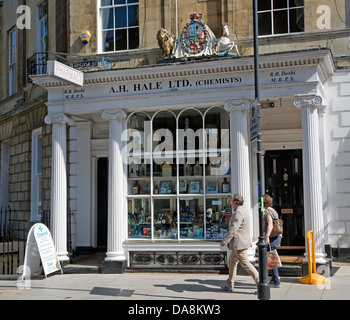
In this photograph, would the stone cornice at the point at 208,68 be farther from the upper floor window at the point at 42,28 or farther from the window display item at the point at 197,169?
the upper floor window at the point at 42,28

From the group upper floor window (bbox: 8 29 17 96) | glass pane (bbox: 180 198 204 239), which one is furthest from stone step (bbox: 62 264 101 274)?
upper floor window (bbox: 8 29 17 96)

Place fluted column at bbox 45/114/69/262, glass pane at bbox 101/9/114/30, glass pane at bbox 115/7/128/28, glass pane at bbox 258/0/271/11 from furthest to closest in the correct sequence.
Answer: glass pane at bbox 101/9/114/30, glass pane at bbox 115/7/128/28, glass pane at bbox 258/0/271/11, fluted column at bbox 45/114/69/262

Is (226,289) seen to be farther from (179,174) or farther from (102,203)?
(102,203)

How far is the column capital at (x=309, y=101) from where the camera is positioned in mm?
10252

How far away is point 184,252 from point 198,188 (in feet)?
5.10

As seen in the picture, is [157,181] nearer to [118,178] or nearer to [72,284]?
[118,178]

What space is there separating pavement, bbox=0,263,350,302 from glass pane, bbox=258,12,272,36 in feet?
19.8

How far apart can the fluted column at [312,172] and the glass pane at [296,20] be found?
2.49m

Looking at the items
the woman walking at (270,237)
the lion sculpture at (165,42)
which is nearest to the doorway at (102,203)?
the lion sculpture at (165,42)

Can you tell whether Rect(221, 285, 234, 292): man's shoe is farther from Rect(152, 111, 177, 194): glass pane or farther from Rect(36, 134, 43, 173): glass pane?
Rect(36, 134, 43, 173): glass pane

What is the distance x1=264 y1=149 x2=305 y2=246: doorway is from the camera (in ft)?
40.1

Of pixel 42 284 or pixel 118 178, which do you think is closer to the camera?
pixel 42 284

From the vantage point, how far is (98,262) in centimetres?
1192

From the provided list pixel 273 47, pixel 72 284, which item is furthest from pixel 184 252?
pixel 273 47
